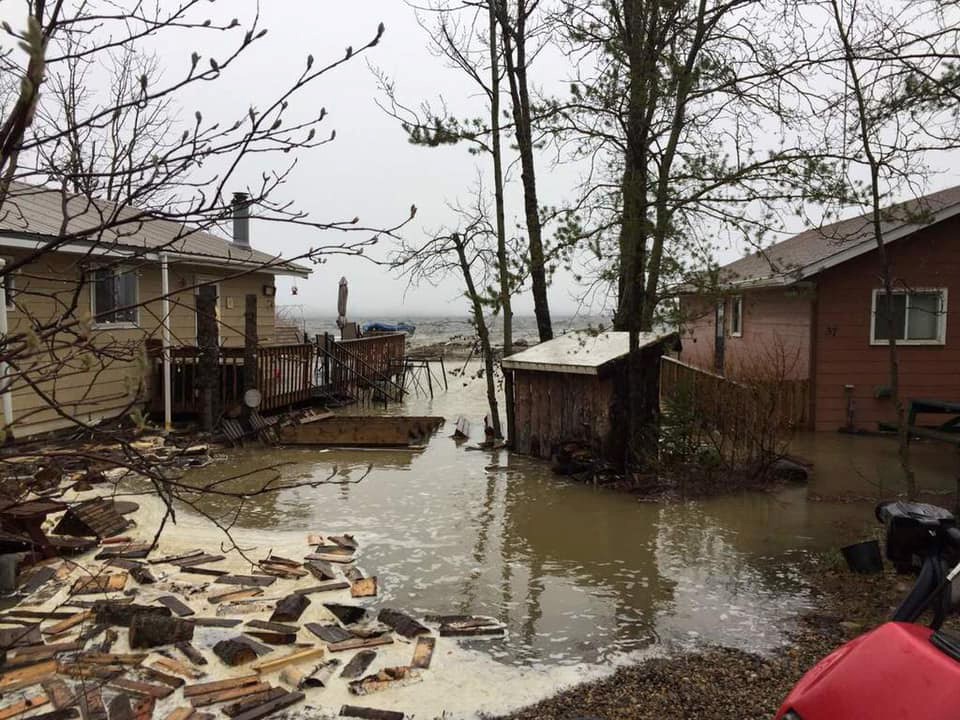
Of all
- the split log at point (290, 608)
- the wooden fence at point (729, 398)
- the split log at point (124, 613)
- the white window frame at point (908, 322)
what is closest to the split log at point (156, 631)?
the split log at point (124, 613)

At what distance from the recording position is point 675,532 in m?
8.69

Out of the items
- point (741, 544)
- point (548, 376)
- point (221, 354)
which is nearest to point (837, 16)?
point (741, 544)

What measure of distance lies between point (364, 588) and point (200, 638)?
1.51m

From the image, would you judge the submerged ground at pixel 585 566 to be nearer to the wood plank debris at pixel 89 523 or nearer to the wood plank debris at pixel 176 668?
the wood plank debris at pixel 89 523

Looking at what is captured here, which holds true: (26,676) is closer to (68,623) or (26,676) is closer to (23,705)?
(23,705)

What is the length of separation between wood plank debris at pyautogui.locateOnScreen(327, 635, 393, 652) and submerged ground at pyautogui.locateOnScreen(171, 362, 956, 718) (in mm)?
475

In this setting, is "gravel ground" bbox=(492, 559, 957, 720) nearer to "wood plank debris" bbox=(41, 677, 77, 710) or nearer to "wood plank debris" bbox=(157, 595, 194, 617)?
"wood plank debris" bbox=(41, 677, 77, 710)

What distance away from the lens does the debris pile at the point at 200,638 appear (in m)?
4.64

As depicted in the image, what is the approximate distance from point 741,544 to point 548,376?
511 cm

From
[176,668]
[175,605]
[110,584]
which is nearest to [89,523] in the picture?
[110,584]

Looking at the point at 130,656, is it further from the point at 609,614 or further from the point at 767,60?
the point at 767,60

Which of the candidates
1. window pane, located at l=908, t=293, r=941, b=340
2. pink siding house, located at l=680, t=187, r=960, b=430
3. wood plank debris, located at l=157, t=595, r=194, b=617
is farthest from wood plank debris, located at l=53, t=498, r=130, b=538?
window pane, located at l=908, t=293, r=941, b=340

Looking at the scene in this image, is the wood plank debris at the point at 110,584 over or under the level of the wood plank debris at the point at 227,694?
over

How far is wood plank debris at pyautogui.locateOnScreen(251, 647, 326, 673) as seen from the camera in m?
5.12
